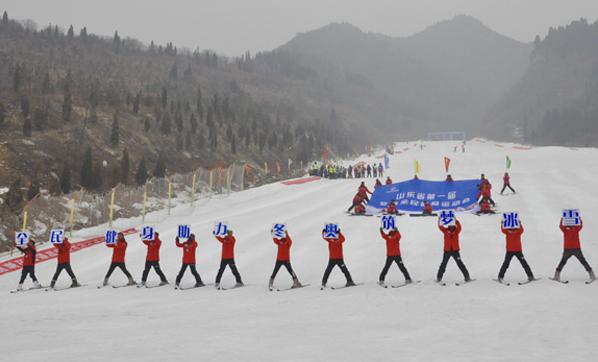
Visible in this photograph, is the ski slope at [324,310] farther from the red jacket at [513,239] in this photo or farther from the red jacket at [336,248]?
the red jacket at [513,239]

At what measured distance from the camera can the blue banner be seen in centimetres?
2533

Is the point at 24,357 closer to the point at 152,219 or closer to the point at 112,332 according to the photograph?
the point at 112,332

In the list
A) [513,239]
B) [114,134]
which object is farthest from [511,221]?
[114,134]

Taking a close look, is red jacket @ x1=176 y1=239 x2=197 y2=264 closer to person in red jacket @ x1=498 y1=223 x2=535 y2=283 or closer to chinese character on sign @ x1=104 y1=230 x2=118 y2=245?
chinese character on sign @ x1=104 y1=230 x2=118 y2=245

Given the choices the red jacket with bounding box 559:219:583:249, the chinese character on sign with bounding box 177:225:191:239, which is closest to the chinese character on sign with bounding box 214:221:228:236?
the chinese character on sign with bounding box 177:225:191:239

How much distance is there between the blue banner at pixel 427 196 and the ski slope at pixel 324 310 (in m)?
2.40

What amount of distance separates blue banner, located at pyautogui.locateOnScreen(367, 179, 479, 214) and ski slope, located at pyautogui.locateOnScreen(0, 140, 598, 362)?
240 cm

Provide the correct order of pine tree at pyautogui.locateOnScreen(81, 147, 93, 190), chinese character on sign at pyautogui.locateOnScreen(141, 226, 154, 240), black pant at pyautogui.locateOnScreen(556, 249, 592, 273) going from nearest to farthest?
black pant at pyautogui.locateOnScreen(556, 249, 592, 273) → chinese character on sign at pyautogui.locateOnScreen(141, 226, 154, 240) → pine tree at pyautogui.locateOnScreen(81, 147, 93, 190)

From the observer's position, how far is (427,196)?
84.9 ft

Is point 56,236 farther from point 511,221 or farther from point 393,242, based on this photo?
point 511,221

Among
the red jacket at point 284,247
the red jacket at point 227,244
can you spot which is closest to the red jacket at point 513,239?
the red jacket at point 284,247

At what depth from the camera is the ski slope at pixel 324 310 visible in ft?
27.4

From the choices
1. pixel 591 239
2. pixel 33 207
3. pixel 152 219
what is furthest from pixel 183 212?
pixel 591 239

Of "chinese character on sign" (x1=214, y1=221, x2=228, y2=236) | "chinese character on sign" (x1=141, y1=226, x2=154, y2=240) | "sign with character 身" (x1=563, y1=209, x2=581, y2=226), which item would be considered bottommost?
"chinese character on sign" (x1=141, y1=226, x2=154, y2=240)
